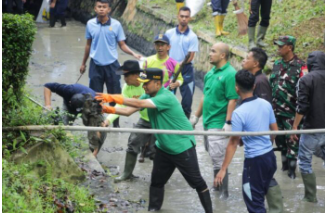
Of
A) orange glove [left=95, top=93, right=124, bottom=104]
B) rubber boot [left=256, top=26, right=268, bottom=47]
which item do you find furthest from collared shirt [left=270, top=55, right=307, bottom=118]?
rubber boot [left=256, top=26, right=268, bottom=47]

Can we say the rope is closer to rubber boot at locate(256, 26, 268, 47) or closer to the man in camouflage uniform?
the man in camouflage uniform

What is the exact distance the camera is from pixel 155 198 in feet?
24.7

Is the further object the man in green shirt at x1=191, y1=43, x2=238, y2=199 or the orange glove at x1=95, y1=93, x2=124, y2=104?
the man in green shirt at x1=191, y1=43, x2=238, y2=199

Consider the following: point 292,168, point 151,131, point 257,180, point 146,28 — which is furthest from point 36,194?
point 146,28

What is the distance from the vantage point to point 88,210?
6.71 metres

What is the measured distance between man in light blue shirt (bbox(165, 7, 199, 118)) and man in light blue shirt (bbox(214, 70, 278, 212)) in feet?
13.3

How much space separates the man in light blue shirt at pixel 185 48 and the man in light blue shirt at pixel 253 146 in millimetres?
4062

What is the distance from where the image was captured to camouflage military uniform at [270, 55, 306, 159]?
28.0ft

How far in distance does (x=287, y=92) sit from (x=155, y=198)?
7.64 feet

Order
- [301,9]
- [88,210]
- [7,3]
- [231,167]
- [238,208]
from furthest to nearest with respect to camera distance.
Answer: [7,3]
[301,9]
[231,167]
[238,208]
[88,210]

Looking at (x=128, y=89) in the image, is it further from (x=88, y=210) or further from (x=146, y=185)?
(x=88, y=210)

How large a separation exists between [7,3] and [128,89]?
12.8m

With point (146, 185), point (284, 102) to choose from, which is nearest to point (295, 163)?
point (284, 102)

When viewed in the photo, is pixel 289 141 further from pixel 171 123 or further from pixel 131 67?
pixel 131 67
